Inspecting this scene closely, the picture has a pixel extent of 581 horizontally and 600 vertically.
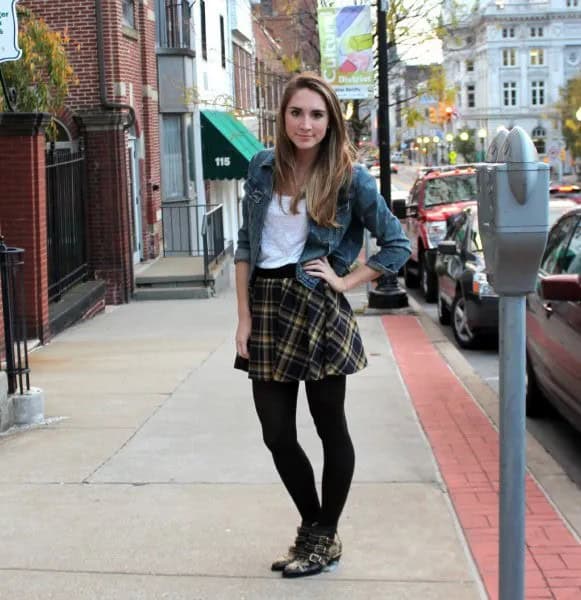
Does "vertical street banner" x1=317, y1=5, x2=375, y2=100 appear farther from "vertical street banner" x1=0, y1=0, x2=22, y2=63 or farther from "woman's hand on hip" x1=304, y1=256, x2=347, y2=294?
"woman's hand on hip" x1=304, y1=256, x2=347, y2=294

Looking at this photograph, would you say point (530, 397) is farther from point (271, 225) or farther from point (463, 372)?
point (271, 225)

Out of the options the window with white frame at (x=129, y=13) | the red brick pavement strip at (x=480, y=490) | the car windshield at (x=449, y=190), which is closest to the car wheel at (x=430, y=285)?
Result: the car windshield at (x=449, y=190)

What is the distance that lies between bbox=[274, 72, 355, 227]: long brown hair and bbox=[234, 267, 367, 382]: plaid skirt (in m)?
0.28

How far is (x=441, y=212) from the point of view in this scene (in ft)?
58.0

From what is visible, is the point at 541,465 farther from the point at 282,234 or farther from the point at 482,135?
the point at 482,135

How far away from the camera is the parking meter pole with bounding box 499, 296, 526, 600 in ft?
10.1

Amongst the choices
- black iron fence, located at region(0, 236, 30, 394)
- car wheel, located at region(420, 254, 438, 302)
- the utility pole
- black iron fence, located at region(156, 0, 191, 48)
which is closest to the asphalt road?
black iron fence, located at region(0, 236, 30, 394)

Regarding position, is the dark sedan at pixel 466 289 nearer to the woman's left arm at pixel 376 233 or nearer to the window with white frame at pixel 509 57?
the woman's left arm at pixel 376 233

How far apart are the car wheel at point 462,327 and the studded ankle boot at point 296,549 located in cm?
733

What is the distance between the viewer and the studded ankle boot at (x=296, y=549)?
4270 millimetres

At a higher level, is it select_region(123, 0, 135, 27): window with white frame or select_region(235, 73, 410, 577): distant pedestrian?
select_region(123, 0, 135, 27): window with white frame

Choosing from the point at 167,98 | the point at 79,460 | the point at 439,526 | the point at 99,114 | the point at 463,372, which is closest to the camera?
the point at 439,526

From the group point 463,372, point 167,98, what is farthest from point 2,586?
point 167,98

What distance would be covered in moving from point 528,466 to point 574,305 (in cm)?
100
